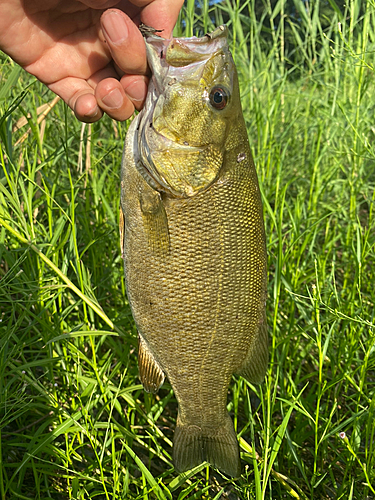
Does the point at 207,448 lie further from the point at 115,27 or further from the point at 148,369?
the point at 115,27

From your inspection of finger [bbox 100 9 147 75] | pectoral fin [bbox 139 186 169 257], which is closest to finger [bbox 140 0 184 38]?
finger [bbox 100 9 147 75]

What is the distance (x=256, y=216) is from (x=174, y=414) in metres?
1.24

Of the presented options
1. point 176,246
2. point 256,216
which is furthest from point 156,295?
point 256,216

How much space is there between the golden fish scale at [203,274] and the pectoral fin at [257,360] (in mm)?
38

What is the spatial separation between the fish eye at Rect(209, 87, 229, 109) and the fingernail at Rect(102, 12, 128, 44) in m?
0.37

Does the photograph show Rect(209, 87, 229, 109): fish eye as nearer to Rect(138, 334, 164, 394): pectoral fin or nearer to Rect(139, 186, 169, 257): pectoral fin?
Rect(139, 186, 169, 257): pectoral fin

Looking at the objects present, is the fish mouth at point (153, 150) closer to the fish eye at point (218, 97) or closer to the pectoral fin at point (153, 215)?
the pectoral fin at point (153, 215)

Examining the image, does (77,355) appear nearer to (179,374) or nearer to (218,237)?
(179,374)

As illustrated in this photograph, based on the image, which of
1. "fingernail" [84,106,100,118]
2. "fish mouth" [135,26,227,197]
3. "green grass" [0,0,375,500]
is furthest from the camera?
"fingernail" [84,106,100,118]

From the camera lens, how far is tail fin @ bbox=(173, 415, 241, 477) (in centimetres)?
168

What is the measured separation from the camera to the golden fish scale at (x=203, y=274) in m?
1.56

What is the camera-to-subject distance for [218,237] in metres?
1.58

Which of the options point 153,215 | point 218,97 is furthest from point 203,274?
point 218,97

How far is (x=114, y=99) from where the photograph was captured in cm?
172
